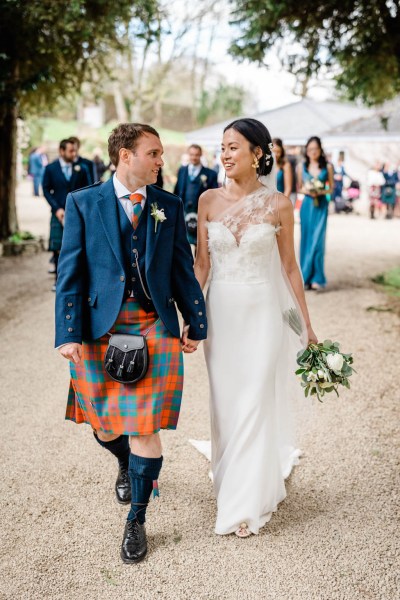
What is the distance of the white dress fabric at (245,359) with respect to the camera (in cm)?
345

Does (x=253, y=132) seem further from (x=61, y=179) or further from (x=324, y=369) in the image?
(x=61, y=179)

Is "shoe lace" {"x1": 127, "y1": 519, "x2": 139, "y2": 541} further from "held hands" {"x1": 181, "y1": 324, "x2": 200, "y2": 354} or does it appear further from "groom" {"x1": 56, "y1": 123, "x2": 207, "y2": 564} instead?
"held hands" {"x1": 181, "y1": 324, "x2": 200, "y2": 354}

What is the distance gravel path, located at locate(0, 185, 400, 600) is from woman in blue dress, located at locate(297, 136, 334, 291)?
3.81 meters

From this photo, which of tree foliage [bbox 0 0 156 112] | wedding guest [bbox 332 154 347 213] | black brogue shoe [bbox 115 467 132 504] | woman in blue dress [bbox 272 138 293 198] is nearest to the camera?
black brogue shoe [bbox 115 467 132 504]

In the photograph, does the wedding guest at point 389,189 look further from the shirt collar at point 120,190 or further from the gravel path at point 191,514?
the shirt collar at point 120,190

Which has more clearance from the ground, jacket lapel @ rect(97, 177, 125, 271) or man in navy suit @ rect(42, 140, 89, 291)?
jacket lapel @ rect(97, 177, 125, 271)

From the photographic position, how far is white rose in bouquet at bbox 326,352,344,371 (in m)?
3.39

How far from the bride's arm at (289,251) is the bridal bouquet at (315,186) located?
616 centimetres

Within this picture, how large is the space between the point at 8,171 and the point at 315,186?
7.05m

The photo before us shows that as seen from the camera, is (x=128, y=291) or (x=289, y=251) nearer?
(x=128, y=291)

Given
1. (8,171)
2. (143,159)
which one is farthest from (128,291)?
(8,171)

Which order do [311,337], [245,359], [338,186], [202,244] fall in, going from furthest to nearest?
[338,186] → [311,337] → [202,244] → [245,359]

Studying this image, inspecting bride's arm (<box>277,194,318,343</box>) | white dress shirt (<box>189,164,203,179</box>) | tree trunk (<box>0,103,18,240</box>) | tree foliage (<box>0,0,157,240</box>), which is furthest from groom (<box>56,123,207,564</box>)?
tree trunk (<box>0,103,18,240</box>)

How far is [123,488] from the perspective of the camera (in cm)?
373
